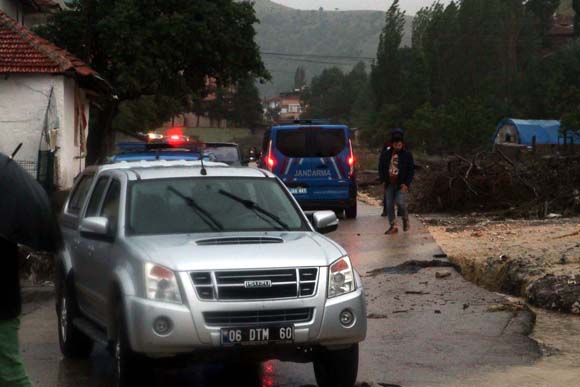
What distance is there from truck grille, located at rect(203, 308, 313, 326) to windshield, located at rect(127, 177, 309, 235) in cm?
122

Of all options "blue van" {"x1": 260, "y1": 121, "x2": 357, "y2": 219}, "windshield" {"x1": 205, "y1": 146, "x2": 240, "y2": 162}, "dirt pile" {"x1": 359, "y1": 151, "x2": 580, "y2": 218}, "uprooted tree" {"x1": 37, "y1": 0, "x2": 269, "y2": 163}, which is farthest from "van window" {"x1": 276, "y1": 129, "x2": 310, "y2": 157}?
"uprooted tree" {"x1": 37, "y1": 0, "x2": 269, "y2": 163}

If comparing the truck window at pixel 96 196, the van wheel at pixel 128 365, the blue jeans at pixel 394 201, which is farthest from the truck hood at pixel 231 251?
the blue jeans at pixel 394 201

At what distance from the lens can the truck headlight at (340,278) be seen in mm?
7789

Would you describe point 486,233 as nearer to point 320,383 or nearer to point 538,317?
point 538,317

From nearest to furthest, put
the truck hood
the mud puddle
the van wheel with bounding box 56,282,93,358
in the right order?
the truck hood < the mud puddle < the van wheel with bounding box 56,282,93,358

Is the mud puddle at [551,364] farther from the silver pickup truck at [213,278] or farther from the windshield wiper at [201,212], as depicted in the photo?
the windshield wiper at [201,212]

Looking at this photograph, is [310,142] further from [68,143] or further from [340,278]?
[340,278]

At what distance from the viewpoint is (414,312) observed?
38.8 feet

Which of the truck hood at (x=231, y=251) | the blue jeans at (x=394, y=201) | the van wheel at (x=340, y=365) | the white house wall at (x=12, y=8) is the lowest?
the blue jeans at (x=394, y=201)

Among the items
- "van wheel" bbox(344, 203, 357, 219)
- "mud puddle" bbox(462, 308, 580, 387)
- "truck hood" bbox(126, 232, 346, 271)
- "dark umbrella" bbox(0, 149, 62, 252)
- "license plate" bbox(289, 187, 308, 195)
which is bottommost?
"van wheel" bbox(344, 203, 357, 219)

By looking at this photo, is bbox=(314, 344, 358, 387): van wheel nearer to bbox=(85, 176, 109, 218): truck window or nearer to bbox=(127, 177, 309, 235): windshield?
bbox=(127, 177, 309, 235): windshield

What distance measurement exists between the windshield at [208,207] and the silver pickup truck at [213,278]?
11 millimetres

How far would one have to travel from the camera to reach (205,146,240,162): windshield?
2652 cm

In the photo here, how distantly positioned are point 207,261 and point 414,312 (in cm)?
474
